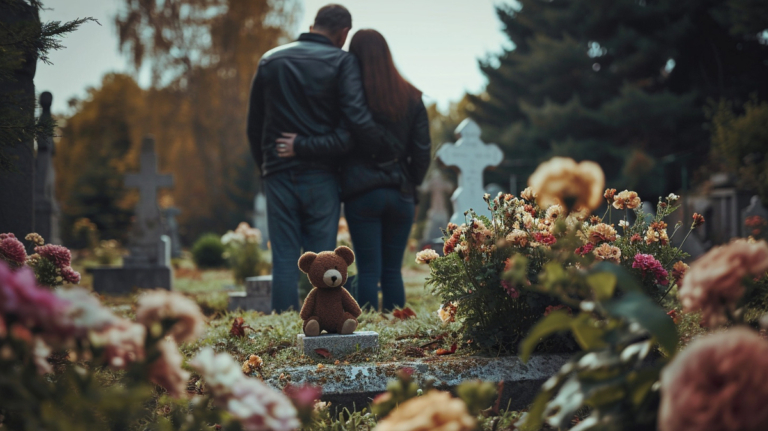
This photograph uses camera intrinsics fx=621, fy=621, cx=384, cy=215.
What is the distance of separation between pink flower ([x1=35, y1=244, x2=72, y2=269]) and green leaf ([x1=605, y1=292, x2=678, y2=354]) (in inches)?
106

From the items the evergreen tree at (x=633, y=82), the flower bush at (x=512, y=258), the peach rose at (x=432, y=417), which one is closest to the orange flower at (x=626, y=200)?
the flower bush at (x=512, y=258)

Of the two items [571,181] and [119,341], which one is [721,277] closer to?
[571,181]

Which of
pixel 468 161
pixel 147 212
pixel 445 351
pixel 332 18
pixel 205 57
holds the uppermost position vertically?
pixel 205 57

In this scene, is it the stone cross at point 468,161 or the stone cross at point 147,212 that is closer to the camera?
the stone cross at point 468,161

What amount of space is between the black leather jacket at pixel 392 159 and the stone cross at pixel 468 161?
375cm

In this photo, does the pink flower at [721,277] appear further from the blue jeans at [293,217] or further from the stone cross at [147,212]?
the stone cross at [147,212]

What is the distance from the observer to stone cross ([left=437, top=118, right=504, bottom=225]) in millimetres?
8023

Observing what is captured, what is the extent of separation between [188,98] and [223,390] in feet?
70.4

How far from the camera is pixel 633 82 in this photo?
18.2 m

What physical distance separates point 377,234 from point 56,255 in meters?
1.87

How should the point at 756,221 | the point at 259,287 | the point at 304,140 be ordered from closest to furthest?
1. the point at 304,140
2. the point at 259,287
3. the point at 756,221

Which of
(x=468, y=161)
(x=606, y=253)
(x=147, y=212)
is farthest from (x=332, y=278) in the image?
(x=147, y=212)

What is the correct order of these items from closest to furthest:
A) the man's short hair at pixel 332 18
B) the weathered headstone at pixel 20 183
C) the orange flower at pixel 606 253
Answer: the orange flower at pixel 606 253 < the man's short hair at pixel 332 18 < the weathered headstone at pixel 20 183

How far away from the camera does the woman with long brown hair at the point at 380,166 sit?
13.1 ft
